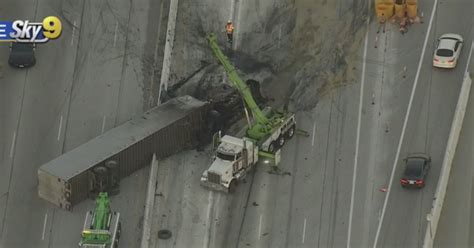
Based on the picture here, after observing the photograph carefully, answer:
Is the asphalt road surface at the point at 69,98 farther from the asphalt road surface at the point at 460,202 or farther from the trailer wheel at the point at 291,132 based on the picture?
the asphalt road surface at the point at 460,202

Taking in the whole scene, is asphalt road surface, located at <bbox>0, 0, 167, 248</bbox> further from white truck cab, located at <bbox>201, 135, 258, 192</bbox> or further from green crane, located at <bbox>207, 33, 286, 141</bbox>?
green crane, located at <bbox>207, 33, 286, 141</bbox>

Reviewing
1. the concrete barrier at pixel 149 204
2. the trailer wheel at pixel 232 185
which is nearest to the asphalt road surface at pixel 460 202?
the trailer wheel at pixel 232 185

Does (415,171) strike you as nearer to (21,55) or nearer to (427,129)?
(427,129)

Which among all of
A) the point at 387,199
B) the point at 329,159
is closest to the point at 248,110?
the point at 329,159

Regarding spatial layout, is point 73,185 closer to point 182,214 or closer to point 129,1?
point 182,214

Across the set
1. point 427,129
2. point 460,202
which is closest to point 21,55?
point 427,129

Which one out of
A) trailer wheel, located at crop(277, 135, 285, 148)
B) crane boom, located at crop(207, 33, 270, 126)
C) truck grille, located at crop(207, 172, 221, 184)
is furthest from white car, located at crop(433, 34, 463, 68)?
truck grille, located at crop(207, 172, 221, 184)
